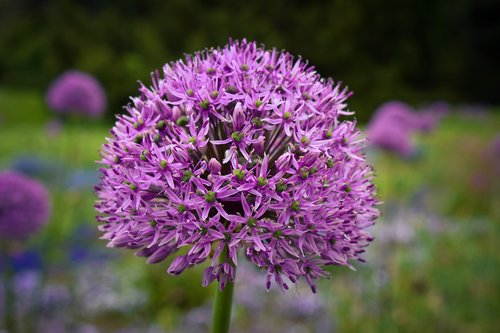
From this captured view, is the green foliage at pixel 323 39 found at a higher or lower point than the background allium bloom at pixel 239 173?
higher

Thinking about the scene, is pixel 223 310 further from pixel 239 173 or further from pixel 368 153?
pixel 368 153

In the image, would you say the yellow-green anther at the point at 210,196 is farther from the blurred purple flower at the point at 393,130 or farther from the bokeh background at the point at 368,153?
the blurred purple flower at the point at 393,130

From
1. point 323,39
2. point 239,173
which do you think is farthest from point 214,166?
point 323,39

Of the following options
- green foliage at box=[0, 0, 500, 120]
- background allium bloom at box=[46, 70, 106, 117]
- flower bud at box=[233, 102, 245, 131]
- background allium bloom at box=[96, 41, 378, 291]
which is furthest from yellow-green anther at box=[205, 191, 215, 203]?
green foliage at box=[0, 0, 500, 120]

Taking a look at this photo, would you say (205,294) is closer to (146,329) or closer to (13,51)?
(146,329)

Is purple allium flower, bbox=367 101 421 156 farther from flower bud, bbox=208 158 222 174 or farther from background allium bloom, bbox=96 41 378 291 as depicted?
flower bud, bbox=208 158 222 174

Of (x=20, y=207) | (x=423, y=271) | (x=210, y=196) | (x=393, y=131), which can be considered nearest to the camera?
(x=210, y=196)

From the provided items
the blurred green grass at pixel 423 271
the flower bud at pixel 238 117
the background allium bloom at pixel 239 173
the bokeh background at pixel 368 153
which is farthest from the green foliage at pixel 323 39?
the flower bud at pixel 238 117
